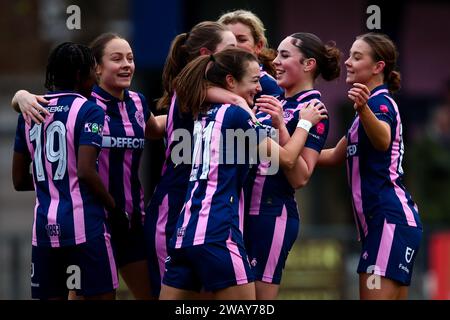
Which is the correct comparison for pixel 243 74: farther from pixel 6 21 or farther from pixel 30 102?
pixel 6 21

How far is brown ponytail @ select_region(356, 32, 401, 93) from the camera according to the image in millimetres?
7176

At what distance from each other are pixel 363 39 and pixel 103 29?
10.3m

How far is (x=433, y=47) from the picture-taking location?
651 inches

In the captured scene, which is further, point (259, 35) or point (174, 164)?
point (259, 35)

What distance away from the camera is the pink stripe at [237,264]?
6219 millimetres

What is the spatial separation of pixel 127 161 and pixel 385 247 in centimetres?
166

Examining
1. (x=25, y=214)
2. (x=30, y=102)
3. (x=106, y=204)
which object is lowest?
(x=25, y=214)

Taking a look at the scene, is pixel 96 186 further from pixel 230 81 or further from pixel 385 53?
pixel 385 53

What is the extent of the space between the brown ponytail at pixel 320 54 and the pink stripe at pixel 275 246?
91 centimetres

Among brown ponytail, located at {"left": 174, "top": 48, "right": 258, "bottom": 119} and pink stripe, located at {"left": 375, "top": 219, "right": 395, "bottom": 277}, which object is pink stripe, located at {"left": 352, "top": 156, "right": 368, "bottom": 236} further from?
brown ponytail, located at {"left": 174, "top": 48, "right": 258, "bottom": 119}

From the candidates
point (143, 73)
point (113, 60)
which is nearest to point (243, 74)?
point (113, 60)

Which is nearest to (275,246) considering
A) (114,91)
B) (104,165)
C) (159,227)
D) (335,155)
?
(159,227)

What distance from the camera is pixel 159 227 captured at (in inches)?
282

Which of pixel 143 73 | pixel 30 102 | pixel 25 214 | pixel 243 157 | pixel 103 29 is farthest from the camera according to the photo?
pixel 25 214
